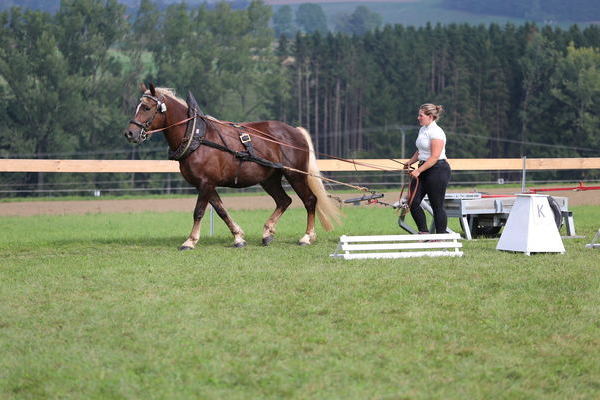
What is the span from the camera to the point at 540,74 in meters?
70.1

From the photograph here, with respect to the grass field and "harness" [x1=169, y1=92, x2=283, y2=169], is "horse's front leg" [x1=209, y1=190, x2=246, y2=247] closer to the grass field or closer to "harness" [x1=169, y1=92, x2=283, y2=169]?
"harness" [x1=169, y1=92, x2=283, y2=169]

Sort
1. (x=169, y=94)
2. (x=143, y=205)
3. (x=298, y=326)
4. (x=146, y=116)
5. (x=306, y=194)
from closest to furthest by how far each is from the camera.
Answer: (x=298, y=326) < (x=146, y=116) < (x=169, y=94) < (x=306, y=194) < (x=143, y=205)

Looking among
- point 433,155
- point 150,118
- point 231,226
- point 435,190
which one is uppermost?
point 150,118

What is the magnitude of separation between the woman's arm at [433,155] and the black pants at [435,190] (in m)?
0.15

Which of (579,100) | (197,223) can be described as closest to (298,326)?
(197,223)

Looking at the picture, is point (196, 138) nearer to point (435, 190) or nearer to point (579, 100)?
point (435, 190)

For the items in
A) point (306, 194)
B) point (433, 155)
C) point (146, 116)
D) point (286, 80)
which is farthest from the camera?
point (286, 80)

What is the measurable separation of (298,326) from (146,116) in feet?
17.1

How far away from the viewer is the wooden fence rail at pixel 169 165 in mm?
15266

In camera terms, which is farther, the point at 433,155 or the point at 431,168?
the point at 431,168

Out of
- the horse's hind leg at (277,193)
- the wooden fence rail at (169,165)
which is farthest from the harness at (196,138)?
the wooden fence rail at (169,165)

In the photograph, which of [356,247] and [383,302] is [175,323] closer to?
[383,302]

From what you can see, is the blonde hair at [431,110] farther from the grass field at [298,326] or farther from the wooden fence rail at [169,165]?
the wooden fence rail at [169,165]

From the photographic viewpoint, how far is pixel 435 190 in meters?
10.6
